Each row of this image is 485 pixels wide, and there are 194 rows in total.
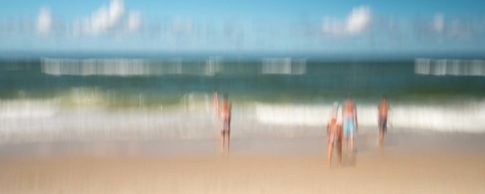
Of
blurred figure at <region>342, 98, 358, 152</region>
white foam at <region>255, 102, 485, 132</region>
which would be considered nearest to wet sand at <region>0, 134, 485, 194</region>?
blurred figure at <region>342, 98, 358, 152</region>

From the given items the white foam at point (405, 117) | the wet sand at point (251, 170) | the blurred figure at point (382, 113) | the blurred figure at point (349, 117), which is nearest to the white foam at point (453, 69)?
the white foam at point (405, 117)

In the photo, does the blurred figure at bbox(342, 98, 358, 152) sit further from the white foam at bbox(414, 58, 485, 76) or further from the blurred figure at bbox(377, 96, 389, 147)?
the white foam at bbox(414, 58, 485, 76)

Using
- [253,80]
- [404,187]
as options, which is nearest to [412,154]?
[404,187]

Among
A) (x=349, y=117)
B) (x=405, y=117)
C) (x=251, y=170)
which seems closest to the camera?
(x=251, y=170)

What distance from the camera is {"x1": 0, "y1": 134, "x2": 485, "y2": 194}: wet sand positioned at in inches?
395

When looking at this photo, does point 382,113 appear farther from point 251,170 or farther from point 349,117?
point 251,170

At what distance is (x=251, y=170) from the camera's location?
11.7m

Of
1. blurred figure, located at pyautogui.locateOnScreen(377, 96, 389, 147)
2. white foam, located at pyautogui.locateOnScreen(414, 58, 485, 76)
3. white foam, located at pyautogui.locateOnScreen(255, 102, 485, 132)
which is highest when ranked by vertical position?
blurred figure, located at pyautogui.locateOnScreen(377, 96, 389, 147)

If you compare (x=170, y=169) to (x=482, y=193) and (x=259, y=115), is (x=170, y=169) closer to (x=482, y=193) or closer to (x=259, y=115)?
(x=482, y=193)

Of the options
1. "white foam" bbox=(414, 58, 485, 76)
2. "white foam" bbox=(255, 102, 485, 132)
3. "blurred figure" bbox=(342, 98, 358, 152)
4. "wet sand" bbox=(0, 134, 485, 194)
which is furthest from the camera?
"white foam" bbox=(414, 58, 485, 76)

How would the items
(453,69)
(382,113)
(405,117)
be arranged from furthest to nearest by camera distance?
(453,69)
(405,117)
(382,113)

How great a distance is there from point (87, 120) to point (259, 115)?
7.41 m

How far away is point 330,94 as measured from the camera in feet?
149

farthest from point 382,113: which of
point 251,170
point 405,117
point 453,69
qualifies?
point 453,69
